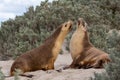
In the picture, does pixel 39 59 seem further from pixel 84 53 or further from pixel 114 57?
pixel 114 57

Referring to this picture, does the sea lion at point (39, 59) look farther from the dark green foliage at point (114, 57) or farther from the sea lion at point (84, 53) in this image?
the dark green foliage at point (114, 57)

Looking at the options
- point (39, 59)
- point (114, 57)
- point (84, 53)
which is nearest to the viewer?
point (114, 57)

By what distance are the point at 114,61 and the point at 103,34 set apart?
8509 mm

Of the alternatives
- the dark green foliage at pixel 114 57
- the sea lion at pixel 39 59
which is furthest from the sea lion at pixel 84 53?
the dark green foliage at pixel 114 57

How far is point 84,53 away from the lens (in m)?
8.51

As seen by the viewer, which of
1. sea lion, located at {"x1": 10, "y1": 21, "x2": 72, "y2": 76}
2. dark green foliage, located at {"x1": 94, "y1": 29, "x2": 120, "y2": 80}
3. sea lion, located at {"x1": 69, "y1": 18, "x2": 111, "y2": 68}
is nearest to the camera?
dark green foliage, located at {"x1": 94, "y1": 29, "x2": 120, "y2": 80}

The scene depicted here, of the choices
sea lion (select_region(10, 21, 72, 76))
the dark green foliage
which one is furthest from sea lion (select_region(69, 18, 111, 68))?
the dark green foliage

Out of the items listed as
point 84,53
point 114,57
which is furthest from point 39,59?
point 114,57

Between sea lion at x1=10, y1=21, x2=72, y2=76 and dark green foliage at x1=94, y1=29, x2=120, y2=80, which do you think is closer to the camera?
dark green foliage at x1=94, y1=29, x2=120, y2=80

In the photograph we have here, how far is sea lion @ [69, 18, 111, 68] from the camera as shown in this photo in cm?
797

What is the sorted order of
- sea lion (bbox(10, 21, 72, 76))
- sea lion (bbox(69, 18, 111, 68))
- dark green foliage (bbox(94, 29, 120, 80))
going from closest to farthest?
1. dark green foliage (bbox(94, 29, 120, 80))
2. sea lion (bbox(69, 18, 111, 68))
3. sea lion (bbox(10, 21, 72, 76))

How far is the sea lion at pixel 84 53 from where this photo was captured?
7969mm

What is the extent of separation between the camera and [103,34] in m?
13.4

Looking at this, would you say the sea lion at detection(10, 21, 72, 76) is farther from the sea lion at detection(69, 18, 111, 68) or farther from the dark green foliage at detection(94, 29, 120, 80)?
the dark green foliage at detection(94, 29, 120, 80)
